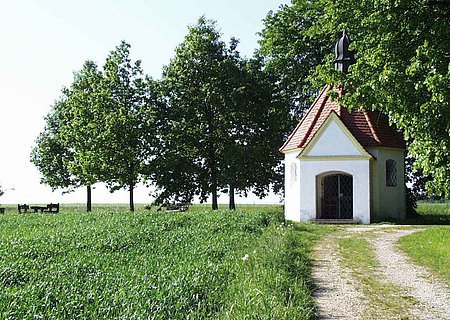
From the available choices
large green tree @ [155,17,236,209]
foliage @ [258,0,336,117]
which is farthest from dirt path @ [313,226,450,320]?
large green tree @ [155,17,236,209]

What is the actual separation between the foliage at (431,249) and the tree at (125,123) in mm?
20980

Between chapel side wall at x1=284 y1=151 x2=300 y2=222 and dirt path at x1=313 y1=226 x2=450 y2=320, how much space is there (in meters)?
10.1

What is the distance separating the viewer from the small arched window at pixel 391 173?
27.2m

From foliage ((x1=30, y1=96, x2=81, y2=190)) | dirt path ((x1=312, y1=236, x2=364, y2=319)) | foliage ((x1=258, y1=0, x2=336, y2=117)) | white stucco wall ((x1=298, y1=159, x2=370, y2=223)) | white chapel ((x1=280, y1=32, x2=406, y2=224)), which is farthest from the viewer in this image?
foliage ((x1=30, y1=96, x2=81, y2=190))

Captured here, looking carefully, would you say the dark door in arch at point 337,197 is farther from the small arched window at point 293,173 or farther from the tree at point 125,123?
Result: the tree at point 125,123

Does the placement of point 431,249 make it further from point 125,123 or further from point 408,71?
point 125,123

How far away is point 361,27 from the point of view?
17391 mm

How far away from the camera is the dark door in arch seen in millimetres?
26531

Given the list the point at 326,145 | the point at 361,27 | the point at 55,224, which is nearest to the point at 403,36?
the point at 361,27

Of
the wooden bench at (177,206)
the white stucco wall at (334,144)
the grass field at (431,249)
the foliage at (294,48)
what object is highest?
the foliage at (294,48)

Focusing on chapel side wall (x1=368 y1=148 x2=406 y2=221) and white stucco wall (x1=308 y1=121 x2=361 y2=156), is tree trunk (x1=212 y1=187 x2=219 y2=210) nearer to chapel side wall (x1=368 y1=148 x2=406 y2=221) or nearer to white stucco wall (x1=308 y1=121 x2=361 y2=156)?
white stucco wall (x1=308 y1=121 x2=361 y2=156)

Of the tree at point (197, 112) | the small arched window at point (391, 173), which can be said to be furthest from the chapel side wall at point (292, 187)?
the tree at point (197, 112)

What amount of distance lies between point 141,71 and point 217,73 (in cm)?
541

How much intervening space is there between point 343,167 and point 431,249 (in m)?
10.3
